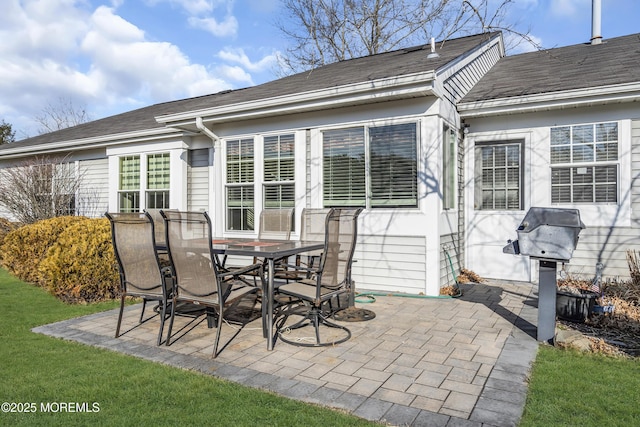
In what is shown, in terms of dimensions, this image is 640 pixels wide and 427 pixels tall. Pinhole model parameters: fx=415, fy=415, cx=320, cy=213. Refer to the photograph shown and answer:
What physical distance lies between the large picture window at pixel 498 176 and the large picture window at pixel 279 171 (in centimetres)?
309

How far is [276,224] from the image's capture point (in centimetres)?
620

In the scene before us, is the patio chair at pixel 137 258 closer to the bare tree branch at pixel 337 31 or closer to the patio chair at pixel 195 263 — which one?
the patio chair at pixel 195 263

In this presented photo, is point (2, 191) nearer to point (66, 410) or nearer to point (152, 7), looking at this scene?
point (152, 7)

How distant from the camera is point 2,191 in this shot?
974 cm

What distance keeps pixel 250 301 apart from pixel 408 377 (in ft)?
9.17

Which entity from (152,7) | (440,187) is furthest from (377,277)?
(152,7)

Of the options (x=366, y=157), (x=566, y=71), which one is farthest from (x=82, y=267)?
(x=566, y=71)

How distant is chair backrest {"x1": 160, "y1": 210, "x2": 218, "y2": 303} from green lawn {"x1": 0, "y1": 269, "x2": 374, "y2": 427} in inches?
25.6

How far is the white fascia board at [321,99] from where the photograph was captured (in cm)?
538

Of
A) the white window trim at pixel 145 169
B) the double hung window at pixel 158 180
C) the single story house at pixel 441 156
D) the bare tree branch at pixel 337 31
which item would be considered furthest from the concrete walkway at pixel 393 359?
the bare tree branch at pixel 337 31

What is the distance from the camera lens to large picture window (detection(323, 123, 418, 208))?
593cm

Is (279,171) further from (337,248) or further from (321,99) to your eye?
(337,248)

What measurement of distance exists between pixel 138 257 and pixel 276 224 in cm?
251

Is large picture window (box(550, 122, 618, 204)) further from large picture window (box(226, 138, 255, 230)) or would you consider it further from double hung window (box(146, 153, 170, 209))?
double hung window (box(146, 153, 170, 209))
